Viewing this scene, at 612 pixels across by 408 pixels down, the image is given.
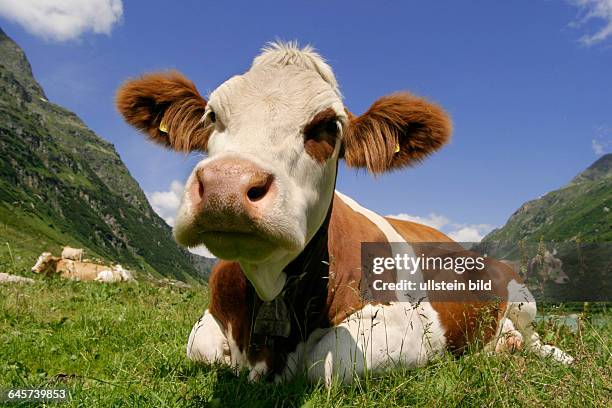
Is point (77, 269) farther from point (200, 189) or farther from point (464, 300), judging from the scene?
point (200, 189)

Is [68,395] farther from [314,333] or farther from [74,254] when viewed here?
[74,254]

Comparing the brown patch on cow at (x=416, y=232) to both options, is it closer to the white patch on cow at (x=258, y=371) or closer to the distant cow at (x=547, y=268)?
the distant cow at (x=547, y=268)

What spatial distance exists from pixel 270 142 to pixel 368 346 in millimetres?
1842

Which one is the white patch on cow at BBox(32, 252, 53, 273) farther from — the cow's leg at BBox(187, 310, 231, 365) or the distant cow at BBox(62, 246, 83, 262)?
the cow's leg at BBox(187, 310, 231, 365)

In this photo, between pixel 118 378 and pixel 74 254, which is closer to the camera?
pixel 118 378

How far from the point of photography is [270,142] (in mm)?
3658

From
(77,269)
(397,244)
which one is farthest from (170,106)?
(77,269)

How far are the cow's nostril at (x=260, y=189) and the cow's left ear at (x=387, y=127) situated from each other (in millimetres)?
1590

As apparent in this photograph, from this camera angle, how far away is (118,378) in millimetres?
4160

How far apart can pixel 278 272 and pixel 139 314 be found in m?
4.16

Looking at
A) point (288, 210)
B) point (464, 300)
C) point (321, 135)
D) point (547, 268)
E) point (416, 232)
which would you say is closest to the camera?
point (288, 210)

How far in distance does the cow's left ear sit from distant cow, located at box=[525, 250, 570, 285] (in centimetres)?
158

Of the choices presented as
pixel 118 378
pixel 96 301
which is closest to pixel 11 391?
pixel 118 378

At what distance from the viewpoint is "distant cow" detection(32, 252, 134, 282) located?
15758mm
